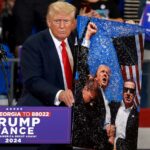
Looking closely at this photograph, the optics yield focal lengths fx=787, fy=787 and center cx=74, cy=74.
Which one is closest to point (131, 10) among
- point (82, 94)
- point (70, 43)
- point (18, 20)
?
point (18, 20)

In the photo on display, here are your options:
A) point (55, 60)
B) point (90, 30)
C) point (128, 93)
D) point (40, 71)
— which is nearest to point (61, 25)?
point (55, 60)

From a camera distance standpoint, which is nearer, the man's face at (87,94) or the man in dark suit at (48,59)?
the man's face at (87,94)

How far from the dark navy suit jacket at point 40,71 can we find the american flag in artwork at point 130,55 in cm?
50

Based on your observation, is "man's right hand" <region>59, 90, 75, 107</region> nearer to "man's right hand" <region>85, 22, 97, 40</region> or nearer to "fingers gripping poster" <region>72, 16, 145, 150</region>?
"fingers gripping poster" <region>72, 16, 145, 150</region>

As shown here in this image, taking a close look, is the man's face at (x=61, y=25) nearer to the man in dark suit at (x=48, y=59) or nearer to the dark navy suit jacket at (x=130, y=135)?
the man in dark suit at (x=48, y=59)

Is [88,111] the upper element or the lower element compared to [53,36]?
lower

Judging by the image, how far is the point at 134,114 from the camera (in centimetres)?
497

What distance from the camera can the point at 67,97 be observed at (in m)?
4.99

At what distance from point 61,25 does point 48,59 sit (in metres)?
0.25

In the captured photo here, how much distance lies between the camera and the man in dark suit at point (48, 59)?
5320 millimetres

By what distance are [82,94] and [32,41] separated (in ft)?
2.56

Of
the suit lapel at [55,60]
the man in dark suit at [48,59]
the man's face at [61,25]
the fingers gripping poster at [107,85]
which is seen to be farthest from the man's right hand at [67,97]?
the man's face at [61,25]

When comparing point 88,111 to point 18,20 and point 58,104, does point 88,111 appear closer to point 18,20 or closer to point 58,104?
point 58,104

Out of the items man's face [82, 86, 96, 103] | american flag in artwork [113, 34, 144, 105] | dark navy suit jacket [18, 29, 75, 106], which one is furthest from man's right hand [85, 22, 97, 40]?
dark navy suit jacket [18, 29, 75, 106]
